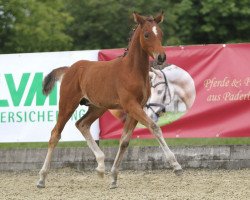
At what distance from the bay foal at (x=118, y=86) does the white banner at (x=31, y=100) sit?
3.73 feet

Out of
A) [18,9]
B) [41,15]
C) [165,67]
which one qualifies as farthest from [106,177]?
[41,15]

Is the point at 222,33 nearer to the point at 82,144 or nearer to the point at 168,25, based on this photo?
the point at 168,25

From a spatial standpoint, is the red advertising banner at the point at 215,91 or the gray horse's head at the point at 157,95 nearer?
the red advertising banner at the point at 215,91

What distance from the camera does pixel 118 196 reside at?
8844 millimetres

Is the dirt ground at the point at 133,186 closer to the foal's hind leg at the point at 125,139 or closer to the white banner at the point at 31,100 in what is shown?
the foal's hind leg at the point at 125,139

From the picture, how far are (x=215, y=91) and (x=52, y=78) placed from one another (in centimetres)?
255

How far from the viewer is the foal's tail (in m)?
11.1

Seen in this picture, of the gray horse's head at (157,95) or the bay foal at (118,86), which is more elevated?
the bay foal at (118,86)

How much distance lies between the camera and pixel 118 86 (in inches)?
383

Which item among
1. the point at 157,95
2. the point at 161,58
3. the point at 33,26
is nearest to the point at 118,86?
the point at 161,58

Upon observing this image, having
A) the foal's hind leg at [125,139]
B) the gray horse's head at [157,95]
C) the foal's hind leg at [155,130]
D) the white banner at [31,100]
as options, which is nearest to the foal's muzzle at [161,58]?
the foal's hind leg at [155,130]

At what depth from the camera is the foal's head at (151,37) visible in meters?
9.07

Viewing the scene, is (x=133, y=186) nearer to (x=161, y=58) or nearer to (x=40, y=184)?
(x=40, y=184)

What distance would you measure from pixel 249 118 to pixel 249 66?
80cm
